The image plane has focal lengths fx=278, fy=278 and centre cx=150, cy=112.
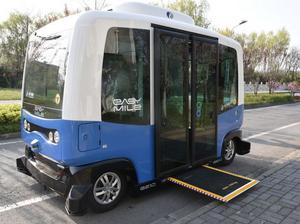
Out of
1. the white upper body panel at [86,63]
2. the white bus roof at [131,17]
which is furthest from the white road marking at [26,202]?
the white bus roof at [131,17]

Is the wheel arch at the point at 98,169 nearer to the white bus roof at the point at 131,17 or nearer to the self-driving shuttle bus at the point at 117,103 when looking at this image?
the self-driving shuttle bus at the point at 117,103

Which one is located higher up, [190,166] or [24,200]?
[190,166]

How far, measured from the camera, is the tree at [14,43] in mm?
34312

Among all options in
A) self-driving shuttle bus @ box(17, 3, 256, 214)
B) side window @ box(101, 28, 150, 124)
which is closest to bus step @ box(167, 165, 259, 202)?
self-driving shuttle bus @ box(17, 3, 256, 214)

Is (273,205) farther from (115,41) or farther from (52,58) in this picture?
(52,58)

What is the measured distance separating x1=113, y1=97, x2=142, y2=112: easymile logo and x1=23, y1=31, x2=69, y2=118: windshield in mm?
698

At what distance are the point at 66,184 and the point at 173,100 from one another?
2.00 m

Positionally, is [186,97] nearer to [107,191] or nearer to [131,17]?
[131,17]

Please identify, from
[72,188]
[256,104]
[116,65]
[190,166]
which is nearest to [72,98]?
[116,65]

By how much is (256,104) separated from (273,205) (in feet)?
58.2

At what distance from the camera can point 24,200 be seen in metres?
4.12

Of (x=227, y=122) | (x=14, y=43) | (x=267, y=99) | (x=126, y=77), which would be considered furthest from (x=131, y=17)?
(x=14, y=43)

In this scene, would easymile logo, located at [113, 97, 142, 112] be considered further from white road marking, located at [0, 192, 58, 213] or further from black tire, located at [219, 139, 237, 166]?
black tire, located at [219, 139, 237, 166]

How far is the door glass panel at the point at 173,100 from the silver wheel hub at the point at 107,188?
2.60ft
